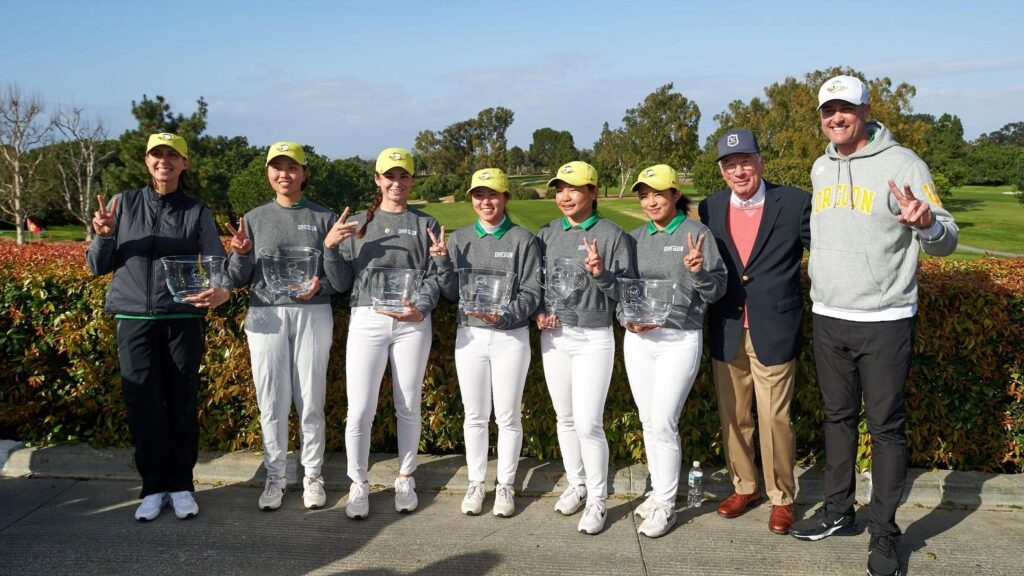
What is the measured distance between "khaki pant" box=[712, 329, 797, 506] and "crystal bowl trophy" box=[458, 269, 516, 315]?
58.3 inches

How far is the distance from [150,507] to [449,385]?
213 cm

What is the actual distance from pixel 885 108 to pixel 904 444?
121 ft

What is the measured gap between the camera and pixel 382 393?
546cm

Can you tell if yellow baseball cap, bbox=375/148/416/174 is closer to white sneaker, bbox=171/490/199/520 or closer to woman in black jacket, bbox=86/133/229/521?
woman in black jacket, bbox=86/133/229/521

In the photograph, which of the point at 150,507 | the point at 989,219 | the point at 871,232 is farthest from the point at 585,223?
the point at 989,219

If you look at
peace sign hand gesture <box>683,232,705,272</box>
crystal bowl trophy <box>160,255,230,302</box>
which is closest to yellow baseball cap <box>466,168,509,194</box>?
peace sign hand gesture <box>683,232,705,272</box>

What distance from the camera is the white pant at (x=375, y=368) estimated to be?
182 inches

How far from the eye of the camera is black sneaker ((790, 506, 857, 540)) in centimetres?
440

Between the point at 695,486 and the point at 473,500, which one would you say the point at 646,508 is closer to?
the point at 695,486

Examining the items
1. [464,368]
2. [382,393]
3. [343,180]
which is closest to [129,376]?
[382,393]

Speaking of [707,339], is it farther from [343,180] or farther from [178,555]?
[343,180]

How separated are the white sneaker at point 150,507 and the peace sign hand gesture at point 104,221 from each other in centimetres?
170

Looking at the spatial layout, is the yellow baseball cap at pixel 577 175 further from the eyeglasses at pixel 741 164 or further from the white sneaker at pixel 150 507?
the white sneaker at pixel 150 507

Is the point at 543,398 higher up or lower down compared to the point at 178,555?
higher up
